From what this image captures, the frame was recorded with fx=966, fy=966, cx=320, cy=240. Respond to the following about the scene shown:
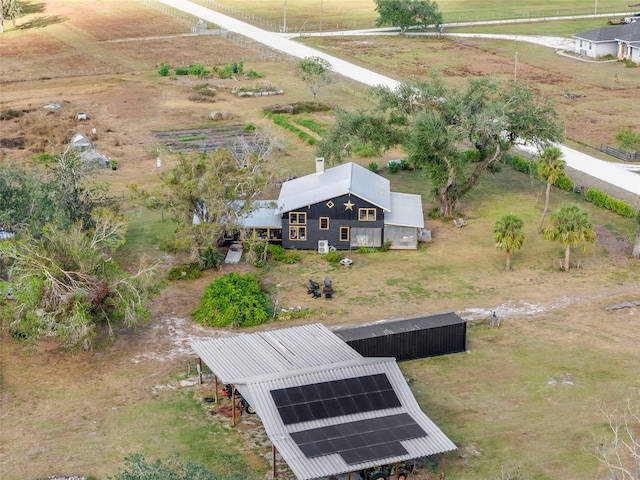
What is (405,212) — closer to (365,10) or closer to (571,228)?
(571,228)

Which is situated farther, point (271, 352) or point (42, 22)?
point (42, 22)

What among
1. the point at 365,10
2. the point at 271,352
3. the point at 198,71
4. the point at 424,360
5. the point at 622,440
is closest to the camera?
the point at 622,440

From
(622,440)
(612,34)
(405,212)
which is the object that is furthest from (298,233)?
(612,34)

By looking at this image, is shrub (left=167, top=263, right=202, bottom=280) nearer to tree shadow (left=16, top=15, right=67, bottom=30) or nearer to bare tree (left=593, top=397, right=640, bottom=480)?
bare tree (left=593, top=397, right=640, bottom=480)

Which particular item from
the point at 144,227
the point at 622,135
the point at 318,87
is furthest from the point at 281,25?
the point at 144,227

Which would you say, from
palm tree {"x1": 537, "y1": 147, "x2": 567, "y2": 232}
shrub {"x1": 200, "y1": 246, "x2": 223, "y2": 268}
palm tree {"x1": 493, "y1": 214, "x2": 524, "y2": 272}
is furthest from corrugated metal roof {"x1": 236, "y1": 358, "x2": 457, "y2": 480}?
palm tree {"x1": 537, "y1": 147, "x2": 567, "y2": 232}

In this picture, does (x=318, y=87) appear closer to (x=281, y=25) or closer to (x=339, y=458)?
(x=281, y=25)
